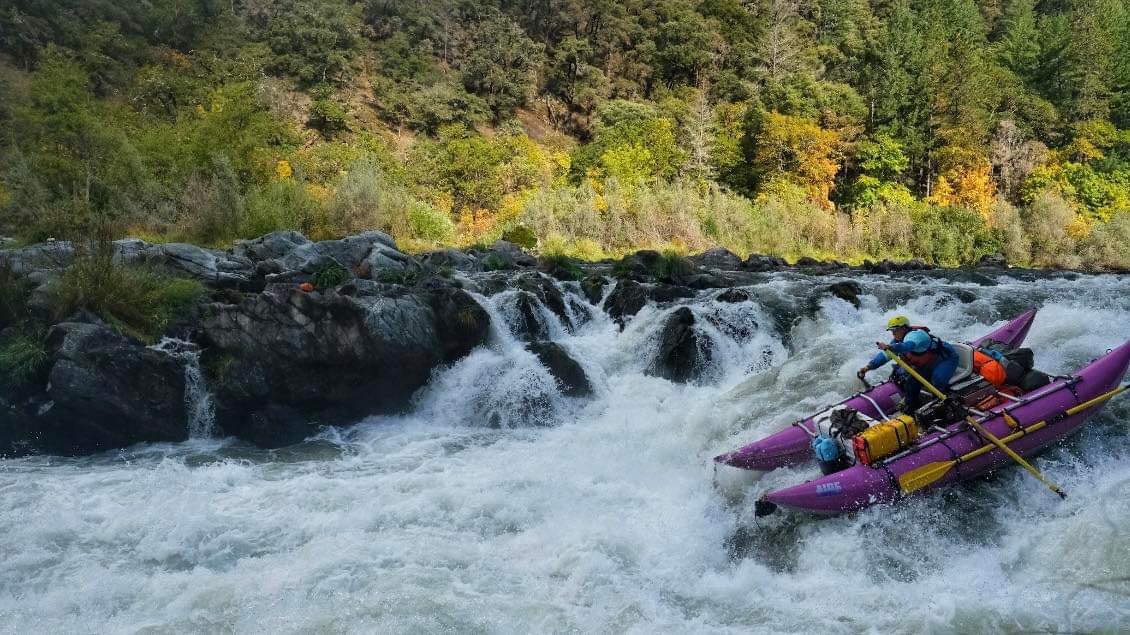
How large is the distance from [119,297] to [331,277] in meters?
2.49

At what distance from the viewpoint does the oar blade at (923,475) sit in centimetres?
434

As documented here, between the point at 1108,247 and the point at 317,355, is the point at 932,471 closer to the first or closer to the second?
the point at 317,355

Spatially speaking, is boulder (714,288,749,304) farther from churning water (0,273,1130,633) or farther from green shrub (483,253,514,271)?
green shrub (483,253,514,271)

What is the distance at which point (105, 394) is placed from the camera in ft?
21.1

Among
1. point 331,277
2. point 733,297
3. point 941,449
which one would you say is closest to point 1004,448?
point 941,449

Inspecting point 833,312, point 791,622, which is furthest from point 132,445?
point 833,312

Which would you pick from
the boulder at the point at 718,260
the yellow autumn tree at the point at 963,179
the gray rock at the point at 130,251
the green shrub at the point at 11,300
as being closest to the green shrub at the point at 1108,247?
the yellow autumn tree at the point at 963,179

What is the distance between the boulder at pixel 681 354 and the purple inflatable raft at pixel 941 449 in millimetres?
3055

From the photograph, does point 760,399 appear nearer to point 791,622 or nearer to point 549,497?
point 549,497

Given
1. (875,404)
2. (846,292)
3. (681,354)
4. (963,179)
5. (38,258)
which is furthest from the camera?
(963,179)

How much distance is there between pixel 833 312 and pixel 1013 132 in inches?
964

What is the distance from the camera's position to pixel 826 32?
3991 centimetres

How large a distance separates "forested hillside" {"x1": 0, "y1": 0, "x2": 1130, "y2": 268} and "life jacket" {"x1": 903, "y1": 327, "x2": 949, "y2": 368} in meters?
12.5

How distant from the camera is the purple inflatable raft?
14.3 ft
